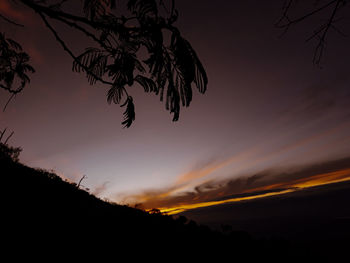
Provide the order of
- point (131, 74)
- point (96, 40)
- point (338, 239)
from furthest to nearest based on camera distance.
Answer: point (338, 239), point (131, 74), point (96, 40)

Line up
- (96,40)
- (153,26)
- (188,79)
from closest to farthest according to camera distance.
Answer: (188,79), (153,26), (96,40)

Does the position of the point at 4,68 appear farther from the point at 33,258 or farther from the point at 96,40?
the point at 33,258

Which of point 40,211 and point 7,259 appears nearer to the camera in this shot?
point 7,259

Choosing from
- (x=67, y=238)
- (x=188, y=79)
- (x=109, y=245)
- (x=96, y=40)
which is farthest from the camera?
(x=109, y=245)

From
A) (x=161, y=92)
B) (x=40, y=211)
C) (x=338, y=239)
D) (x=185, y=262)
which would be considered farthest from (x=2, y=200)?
(x=338, y=239)

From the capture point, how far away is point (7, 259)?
64.0 inches

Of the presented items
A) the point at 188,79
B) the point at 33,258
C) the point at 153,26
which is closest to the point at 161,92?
the point at 188,79

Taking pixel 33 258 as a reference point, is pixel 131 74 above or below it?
above

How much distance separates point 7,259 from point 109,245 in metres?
1.02

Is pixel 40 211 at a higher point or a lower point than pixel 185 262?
higher

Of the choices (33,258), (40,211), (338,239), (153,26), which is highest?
(153,26)

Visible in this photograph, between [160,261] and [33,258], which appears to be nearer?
[33,258]

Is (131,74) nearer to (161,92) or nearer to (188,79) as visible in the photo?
(161,92)

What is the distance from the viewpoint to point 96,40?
1.24 metres
